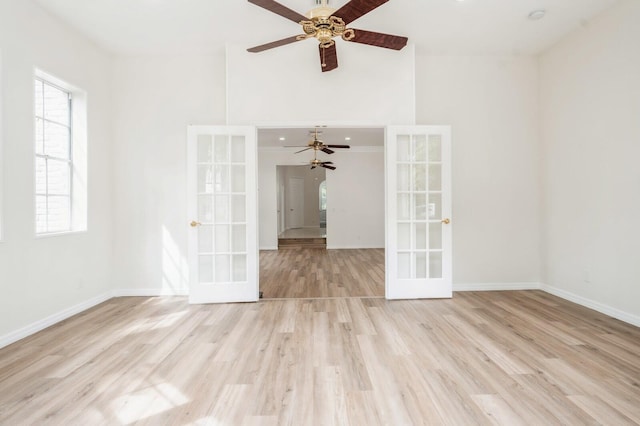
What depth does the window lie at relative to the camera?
11.9 feet

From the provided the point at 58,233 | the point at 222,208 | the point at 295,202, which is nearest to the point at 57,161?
the point at 58,233

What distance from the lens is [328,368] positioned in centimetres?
253

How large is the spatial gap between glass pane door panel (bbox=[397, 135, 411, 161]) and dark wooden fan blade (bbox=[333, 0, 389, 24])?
204cm

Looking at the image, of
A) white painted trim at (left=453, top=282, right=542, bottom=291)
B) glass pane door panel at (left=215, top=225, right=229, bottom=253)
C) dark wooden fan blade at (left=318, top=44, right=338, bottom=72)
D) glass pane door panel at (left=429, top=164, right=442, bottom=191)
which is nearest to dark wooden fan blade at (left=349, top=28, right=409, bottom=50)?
dark wooden fan blade at (left=318, top=44, right=338, bottom=72)

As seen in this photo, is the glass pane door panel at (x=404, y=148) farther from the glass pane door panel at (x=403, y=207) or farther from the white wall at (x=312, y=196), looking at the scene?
the white wall at (x=312, y=196)

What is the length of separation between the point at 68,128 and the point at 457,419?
193 inches

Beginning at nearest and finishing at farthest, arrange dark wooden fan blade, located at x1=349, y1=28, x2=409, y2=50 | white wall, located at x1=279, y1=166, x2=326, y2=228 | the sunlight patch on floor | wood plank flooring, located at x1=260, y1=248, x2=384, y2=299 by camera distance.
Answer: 1. the sunlight patch on floor
2. dark wooden fan blade, located at x1=349, y1=28, x2=409, y2=50
3. wood plank flooring, located at x1=260, y1=248, x2=384, y2=299
4. white wall, located at x1=279, y1=166, x2=326, y2=228

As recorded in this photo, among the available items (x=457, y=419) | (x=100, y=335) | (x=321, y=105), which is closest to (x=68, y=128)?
(x=100, y=335)

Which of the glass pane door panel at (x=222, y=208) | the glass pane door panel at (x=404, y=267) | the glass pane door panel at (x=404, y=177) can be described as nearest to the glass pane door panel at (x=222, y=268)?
the glass pane door panel at (x=222, y=208)

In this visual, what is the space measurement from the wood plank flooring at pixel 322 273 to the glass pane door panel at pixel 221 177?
157 cm

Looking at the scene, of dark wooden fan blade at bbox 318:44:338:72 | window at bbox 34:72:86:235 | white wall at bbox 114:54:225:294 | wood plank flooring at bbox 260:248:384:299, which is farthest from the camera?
wood plank flooring at bbox 260:248:384:299

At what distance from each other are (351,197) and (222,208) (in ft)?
19.4

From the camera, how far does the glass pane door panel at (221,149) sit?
432cm

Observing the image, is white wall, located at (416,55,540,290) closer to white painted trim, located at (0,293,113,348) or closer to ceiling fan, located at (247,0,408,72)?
ceiling fan, located at (247,0,408,72)
